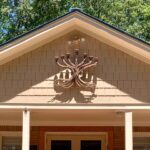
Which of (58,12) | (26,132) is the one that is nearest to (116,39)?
(26,132)

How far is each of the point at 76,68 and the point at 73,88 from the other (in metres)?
0.50

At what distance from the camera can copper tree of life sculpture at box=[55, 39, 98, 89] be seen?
34.7 ft

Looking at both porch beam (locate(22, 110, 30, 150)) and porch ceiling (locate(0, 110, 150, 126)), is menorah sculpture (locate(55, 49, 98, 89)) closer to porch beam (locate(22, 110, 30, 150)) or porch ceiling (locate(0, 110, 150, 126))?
porch ceiling (locate(0, 110, 150, 126))

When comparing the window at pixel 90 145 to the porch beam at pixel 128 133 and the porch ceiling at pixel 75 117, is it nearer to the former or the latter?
the porch ceiling at pixel 75 117

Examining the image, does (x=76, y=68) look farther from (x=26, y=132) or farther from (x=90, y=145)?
(x=90, y=145)

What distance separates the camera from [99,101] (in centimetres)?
1059

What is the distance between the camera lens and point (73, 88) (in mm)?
10680

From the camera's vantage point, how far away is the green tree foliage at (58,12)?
23.9 meters

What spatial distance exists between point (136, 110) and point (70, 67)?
1892mm

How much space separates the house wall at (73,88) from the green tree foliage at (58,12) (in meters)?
12.7

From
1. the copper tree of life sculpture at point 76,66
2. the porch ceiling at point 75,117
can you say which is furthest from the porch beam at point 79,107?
the copper tree of life sculpture at point 76,66

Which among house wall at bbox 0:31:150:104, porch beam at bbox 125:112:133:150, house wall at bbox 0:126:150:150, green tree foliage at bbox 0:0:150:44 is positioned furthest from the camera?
green tree foliage at bbox 0:0:150:44

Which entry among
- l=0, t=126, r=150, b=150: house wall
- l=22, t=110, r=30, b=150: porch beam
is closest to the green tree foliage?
l=0, t=126, r=150, b=150: house wall

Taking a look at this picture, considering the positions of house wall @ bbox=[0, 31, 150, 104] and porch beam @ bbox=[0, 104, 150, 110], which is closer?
porch beam @ bbox=[0, 104, 150, 110]
